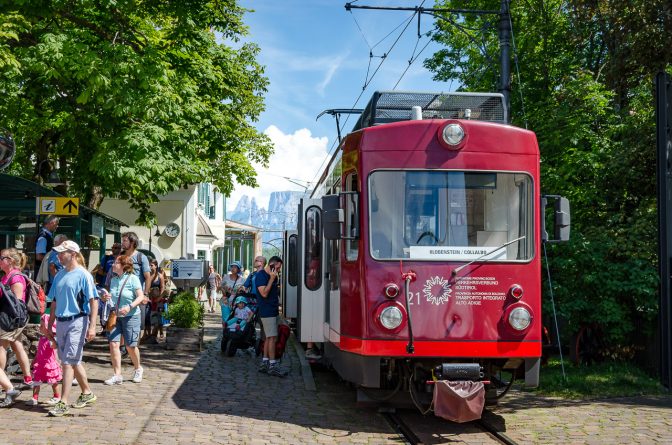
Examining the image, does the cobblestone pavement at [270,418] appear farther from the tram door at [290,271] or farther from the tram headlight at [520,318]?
the tram door at [290,271]

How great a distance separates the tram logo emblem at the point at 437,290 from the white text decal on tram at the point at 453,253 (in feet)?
0.75

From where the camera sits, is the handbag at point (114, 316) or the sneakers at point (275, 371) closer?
the handbag at point (114, 316)

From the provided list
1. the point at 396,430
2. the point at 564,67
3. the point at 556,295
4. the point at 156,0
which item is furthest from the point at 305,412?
the point at 564,67

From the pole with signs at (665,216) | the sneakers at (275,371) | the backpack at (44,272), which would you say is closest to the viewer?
the pole with signs at (665,216)

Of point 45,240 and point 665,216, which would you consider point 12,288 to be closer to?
point 45,240

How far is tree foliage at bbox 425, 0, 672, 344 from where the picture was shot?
13188 millimetres

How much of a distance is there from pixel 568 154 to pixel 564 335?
335 cm

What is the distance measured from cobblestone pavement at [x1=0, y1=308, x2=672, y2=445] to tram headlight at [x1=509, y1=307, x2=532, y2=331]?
1.05 metres

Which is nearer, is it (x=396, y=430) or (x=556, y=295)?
(x=396, y=430)

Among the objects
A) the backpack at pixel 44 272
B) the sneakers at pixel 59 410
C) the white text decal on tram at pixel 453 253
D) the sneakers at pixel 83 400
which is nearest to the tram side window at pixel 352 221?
the white text decal on tram at pixel 453 253

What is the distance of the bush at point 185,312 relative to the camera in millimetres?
15484

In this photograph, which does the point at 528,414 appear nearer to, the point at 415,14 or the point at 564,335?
the point at 564,335

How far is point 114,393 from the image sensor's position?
1048 cm

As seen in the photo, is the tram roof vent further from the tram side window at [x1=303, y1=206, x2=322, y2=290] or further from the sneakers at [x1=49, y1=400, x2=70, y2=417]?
the sneakers at [x1=49, y1=400, x2=70, y2=417]
